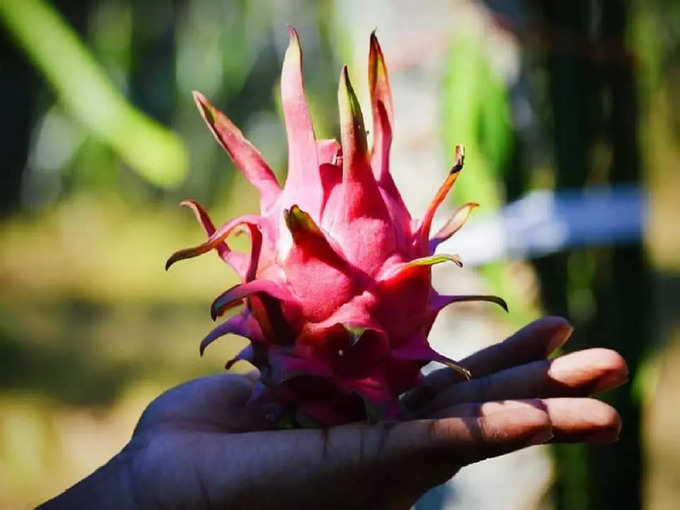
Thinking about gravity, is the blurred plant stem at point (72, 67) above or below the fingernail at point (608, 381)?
above

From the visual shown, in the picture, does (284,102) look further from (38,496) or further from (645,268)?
(38,496)

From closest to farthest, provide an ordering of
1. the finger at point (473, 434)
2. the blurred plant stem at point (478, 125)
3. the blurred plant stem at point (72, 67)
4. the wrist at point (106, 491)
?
the finger at point (473, 434)
the wrist at point (106, 491)
the blurred plant stem at point (478, 125)
the blurred plant stem at point (72, 67)

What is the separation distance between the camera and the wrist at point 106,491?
2.42ft

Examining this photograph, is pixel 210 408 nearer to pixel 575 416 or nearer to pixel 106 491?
pixel 106 491

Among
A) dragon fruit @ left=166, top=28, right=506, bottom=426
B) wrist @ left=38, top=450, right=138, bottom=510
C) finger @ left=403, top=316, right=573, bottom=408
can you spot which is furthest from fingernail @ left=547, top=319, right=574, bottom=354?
wrist @ left=38, top=450, right=138, bottom=510

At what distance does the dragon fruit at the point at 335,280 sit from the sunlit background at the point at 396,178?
25.1 inches

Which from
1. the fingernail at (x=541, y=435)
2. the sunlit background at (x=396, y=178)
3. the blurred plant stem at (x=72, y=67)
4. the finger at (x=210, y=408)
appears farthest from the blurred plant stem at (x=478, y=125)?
the blurred plant stem at (x=72, y=67)

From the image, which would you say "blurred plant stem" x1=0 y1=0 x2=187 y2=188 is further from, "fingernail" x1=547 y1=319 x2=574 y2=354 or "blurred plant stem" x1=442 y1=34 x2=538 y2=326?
"fingernail" x1=547 y1=319 x2=574 y2=354

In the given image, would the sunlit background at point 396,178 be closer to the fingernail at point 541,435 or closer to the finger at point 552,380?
the finger at point 552,380

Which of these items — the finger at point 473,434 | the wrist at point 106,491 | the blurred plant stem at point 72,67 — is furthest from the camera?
the blurred plant stem at point 72,67

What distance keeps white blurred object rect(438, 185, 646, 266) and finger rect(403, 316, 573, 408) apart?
1.52ft

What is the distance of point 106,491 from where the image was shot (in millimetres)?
747

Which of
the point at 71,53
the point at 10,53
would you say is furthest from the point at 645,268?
the point at 10,53

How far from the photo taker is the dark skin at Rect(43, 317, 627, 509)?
0.63 metres
